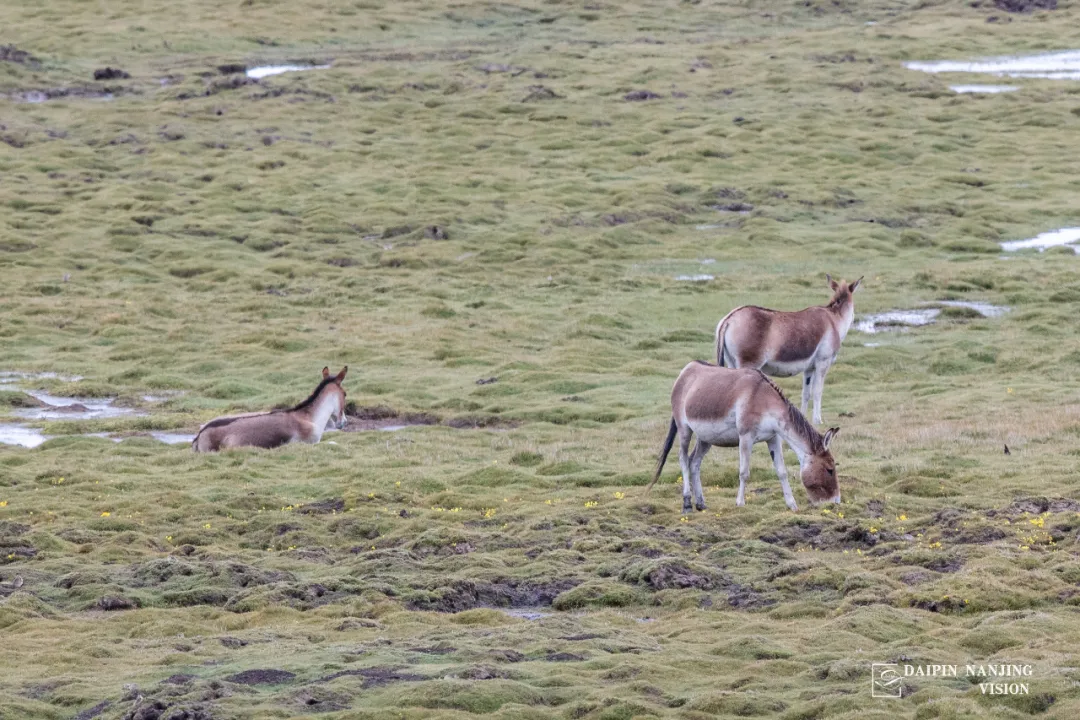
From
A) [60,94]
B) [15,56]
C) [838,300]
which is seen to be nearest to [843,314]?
[838,300]

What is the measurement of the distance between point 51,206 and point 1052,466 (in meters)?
44.1

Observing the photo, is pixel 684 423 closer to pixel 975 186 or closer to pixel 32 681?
pixel 32 681

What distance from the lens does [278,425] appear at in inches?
1084

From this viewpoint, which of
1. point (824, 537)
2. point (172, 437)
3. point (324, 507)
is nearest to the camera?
point (824, 537)

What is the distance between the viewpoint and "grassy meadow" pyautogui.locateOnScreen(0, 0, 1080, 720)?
14922 millimetres

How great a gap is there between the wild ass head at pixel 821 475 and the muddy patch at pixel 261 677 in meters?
9.02

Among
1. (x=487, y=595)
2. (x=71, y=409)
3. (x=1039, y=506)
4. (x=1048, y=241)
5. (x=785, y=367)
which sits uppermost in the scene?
(x=487, y=595)

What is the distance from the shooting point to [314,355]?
125 ft

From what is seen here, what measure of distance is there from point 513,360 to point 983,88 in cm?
5230

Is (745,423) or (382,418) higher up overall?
(745,423)

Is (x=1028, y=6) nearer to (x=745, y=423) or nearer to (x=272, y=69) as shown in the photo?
(x=272, y=69)

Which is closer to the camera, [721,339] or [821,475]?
[821,475]

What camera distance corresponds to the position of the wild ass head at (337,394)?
2856cm

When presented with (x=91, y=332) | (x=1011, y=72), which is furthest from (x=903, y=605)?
(x=1011, y=72)
